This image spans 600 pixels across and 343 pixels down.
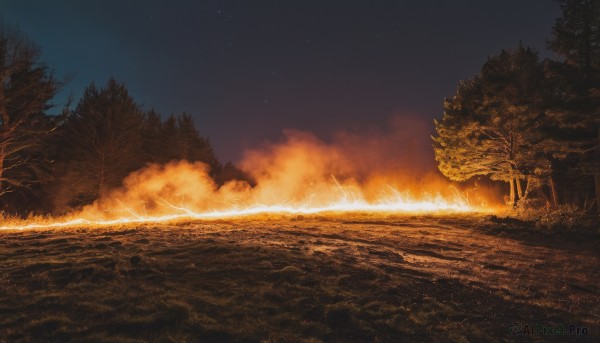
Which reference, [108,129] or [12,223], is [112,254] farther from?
[108,129]

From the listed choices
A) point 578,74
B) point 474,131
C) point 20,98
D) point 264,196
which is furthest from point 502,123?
point 20,98

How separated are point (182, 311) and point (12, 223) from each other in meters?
17.6

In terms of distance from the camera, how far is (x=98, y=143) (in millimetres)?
33250

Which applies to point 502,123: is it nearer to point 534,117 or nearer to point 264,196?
point 534,117

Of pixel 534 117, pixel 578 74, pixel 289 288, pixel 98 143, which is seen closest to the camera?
pixel 289 288

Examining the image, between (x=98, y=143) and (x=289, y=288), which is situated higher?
(x=98, y=143)

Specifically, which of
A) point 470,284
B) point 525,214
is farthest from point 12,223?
point 525,214

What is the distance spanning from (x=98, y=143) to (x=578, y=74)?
117 ft

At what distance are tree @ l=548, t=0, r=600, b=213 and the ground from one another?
906cm

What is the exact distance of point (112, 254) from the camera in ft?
34.9

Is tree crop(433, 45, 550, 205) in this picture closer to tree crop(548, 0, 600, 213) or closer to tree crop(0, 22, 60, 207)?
tree crop(548, 0, 600, 213)

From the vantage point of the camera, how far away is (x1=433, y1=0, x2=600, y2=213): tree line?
2077cm

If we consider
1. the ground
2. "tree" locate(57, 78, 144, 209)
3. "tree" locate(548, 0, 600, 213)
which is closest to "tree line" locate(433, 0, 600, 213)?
"tree" locate(548, 0, 600, 213)

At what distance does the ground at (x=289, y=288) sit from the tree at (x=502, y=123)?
1312cm
